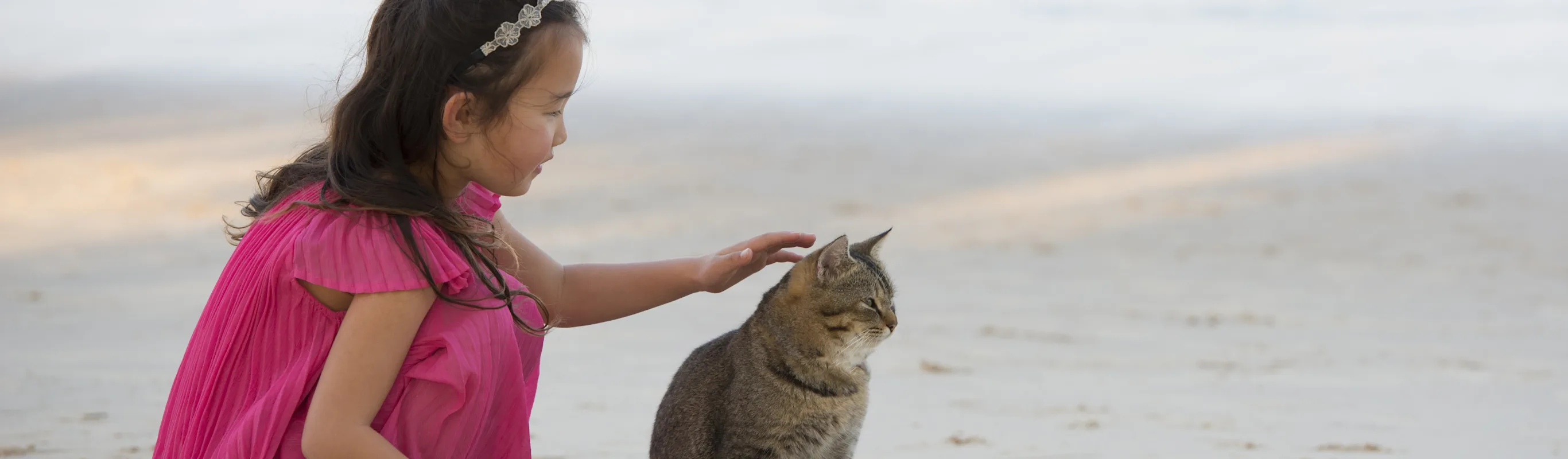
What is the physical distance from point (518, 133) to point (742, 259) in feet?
2.43

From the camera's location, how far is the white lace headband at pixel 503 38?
2.19 meters

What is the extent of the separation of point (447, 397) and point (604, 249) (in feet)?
23.8

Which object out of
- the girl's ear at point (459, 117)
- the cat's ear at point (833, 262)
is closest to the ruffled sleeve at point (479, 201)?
the girl's ear at point (459, 117)

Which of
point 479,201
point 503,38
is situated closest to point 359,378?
point 503,38

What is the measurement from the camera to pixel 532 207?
1074 centimetres

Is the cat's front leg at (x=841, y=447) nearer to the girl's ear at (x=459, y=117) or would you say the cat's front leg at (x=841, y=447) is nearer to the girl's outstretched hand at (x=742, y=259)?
the girl's outstretched hand at (x=742, y=259)

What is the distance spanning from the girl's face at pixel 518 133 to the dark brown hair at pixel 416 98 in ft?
0.06

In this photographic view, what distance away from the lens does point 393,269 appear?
2115mm

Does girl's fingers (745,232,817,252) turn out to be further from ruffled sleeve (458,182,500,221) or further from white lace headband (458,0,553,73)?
white lace headband (458,0,553,73)

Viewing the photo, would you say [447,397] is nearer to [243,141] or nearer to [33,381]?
[33,381]

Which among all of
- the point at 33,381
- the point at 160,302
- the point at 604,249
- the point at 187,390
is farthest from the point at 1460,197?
the point at 187,390

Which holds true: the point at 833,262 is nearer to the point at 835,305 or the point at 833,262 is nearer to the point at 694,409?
the point at 835,305

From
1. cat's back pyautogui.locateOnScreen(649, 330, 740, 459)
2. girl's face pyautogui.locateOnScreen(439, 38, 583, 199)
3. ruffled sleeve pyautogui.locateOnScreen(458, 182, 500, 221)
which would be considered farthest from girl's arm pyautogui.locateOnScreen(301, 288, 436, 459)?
cat's back pyautogui.locateOnScreen(649, 330, 740, 459)

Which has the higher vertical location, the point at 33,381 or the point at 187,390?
the point at 187,390
